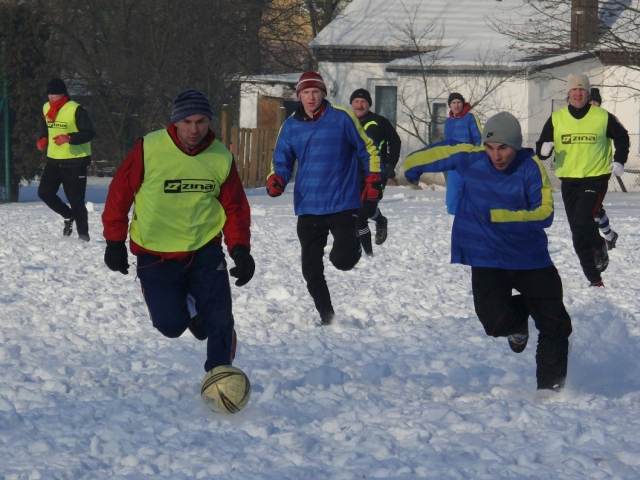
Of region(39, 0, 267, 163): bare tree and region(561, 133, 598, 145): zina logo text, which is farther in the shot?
region(39, 0, 267, 163): bare tree

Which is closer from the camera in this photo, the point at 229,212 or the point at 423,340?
the point at 229,212

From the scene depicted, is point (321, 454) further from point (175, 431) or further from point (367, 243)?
point (367, 243)

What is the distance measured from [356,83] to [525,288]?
33.2 m

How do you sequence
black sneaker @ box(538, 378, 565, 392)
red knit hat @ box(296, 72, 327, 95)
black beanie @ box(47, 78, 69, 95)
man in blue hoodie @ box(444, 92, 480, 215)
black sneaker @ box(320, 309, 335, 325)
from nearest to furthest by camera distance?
1. black sneaker @ box(538, 378, 565, 392)
2. red knit hat @ box(296, 72, 327, 95)
3. black sneaker @ box(320, 309, 335, 325)
4. black beanie @ box(47, 78, 69, 95)
5. man in blue hoodie @ box(444, 92, 480, 215)

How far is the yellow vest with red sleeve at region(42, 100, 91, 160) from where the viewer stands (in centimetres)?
1456

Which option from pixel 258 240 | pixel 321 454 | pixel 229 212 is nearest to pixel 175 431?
pixel 321 454

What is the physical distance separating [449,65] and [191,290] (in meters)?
30.9

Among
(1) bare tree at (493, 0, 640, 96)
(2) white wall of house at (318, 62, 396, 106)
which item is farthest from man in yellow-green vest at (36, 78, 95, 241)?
(2) white wall of house at (318, 62, 396, 106)

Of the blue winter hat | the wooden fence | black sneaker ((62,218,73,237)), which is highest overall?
the blue winter hat

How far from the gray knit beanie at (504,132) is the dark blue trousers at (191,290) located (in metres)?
1.50

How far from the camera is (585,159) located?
38.4 ft

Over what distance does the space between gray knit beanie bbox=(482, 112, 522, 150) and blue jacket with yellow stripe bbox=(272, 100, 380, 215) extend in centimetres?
256

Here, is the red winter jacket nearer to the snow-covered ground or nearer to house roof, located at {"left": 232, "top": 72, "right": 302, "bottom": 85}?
the snow-covered ground

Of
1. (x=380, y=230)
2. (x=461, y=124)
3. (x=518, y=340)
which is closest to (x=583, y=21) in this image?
(x=461, y=124)
